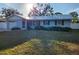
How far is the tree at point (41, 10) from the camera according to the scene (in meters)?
5.23

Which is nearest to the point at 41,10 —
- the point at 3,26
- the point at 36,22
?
the point at 36,22

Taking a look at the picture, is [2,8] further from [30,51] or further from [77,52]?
[77,52]

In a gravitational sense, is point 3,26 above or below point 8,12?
below

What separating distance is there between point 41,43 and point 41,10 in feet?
1.14

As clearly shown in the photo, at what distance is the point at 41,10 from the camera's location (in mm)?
5246

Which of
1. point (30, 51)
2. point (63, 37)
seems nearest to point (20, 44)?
point (30, 51)

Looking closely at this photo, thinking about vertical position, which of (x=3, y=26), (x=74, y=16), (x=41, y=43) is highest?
(x=74, y=16)

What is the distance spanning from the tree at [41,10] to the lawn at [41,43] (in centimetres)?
19

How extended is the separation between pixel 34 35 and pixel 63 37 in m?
0.31

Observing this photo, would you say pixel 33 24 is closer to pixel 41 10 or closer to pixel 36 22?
pixel 36 22

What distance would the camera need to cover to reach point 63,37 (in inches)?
206

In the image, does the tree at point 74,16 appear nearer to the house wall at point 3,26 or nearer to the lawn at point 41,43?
the lawn at point 41,43

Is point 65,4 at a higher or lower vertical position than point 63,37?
higher
